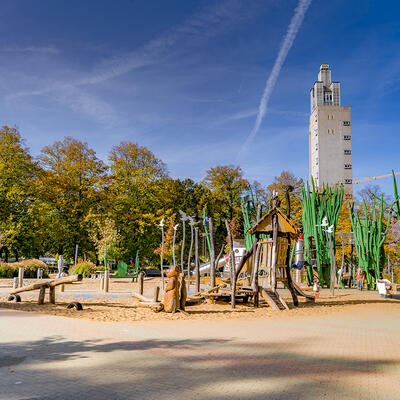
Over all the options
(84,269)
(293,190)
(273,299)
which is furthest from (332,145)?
(273,299)

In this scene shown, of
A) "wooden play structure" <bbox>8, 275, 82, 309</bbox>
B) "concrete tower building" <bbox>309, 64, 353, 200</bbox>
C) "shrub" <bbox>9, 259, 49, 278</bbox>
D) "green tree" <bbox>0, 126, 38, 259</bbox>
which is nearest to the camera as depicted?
"wooden play structure" <bbox>8, 275, 82, 309</bbox>

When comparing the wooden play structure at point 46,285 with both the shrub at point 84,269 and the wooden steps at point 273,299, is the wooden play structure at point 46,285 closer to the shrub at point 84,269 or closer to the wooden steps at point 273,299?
the wooden steps at point 273,299

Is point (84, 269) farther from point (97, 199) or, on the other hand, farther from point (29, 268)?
point (97, 199)

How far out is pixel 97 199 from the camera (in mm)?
38438

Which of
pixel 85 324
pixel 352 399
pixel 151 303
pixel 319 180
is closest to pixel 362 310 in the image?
pixel 151 303

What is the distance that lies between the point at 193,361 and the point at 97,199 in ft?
112

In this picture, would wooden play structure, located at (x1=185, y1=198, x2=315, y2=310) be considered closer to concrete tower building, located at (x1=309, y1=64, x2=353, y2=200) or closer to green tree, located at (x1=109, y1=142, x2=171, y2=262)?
green tree, located at (x1=109, y1=142, x2=171, y2=262)

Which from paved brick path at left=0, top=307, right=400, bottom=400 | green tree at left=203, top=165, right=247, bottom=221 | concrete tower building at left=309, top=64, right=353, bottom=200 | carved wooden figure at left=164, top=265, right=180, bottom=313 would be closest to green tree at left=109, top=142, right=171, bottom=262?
green tree at left=203, top=165, right=247, bottom=221

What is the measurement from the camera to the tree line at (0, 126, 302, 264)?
3491cm

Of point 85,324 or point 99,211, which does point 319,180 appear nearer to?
point 99,211

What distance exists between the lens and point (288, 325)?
397 inches

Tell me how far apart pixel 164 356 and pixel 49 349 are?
1841mm

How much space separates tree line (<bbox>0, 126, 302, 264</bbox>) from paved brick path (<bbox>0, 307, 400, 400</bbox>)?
2386cm

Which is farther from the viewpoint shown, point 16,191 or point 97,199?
point 97,199
